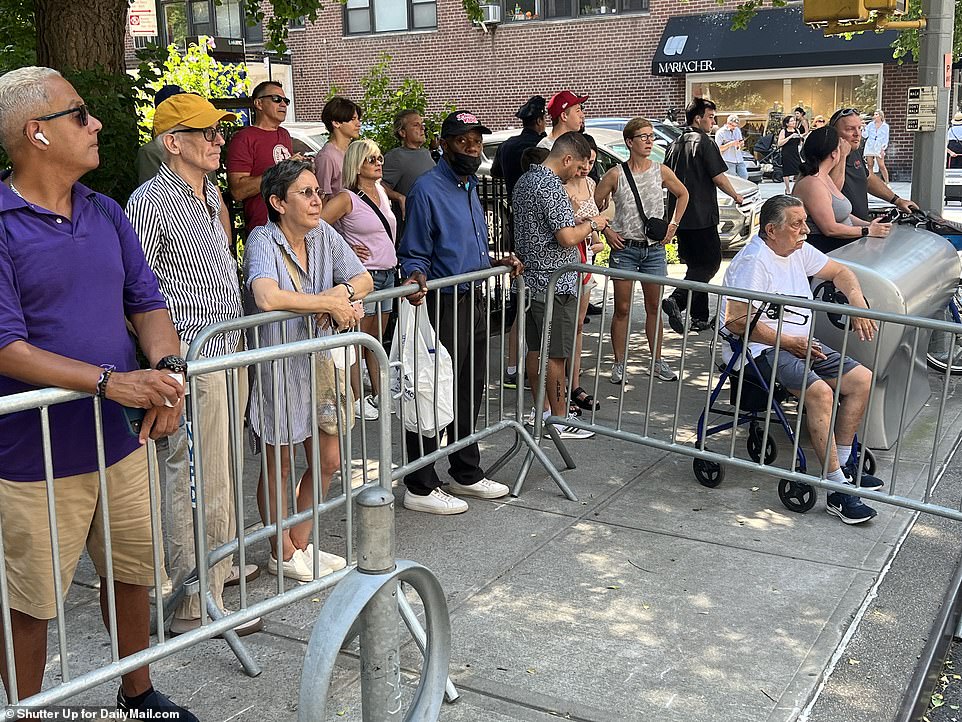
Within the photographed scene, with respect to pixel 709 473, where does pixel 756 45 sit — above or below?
above

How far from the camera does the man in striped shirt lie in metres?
3.92

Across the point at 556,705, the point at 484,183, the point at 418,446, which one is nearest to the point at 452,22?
the point at 484,183

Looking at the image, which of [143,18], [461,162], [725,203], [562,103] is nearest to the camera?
[461,162]

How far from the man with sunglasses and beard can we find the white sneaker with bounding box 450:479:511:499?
3661 mm

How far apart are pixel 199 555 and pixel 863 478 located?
139 inches

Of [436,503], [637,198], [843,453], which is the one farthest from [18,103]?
[637,198]

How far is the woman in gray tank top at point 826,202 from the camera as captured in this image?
7.23m

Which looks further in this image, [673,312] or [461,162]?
[673,312]

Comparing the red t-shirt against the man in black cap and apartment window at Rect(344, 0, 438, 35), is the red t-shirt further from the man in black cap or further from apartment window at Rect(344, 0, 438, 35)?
apartment window at Rect(344, 0, 438, 35)

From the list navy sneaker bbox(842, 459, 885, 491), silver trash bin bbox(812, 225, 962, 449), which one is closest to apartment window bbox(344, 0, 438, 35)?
silver trash bin bbox(812, 225, 962, 449)

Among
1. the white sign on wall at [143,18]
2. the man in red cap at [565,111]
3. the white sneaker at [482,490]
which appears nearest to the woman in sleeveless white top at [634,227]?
the man in red cap at [565,111]

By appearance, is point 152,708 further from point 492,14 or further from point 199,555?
point 492,14

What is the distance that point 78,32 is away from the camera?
684cm

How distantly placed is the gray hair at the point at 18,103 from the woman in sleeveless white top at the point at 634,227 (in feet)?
16.6
